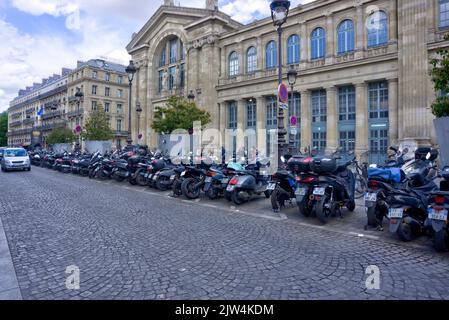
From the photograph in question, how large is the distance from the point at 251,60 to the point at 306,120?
29.7 feet

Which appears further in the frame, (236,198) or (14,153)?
(14,153)

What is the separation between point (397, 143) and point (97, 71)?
2124 inches

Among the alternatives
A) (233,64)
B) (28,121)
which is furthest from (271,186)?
(28,121)

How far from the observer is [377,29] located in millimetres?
22094

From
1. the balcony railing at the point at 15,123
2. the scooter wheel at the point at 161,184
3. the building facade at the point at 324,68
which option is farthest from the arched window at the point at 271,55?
the balcony railing at the point at 15,123

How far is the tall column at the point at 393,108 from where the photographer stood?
68.2 feet

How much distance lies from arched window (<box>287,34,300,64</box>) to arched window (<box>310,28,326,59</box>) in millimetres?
1495

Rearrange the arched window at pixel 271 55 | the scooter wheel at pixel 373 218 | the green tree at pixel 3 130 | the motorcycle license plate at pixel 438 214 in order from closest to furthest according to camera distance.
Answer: the motorcycle license plate at pixel 438 214
the scooter wheel at pixel 373 218
the arched window at pixel 271 55
the green tree at pixel 3 130

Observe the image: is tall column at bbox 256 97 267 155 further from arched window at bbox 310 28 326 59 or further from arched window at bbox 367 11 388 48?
arched window at bbox 367 11 388 48

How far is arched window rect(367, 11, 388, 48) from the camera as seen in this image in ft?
71.2

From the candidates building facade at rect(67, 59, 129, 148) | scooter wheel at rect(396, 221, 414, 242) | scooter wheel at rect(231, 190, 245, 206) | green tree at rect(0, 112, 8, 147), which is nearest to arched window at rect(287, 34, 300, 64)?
scooter wheel at rect(231, 190, 245, 206)

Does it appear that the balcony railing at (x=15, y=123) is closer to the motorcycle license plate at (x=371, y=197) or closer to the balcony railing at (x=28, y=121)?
the balcony railing at (x=28, y=121)

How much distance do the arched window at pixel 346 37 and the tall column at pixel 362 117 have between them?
343 centimetres

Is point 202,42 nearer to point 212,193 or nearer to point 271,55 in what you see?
point 271,55
